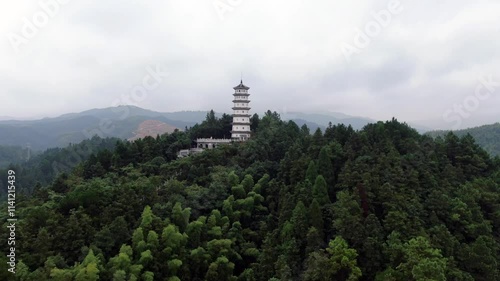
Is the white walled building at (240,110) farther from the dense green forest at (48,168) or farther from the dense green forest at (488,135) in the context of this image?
the dense green forest at (488,135)

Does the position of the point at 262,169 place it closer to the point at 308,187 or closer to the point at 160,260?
the point at 308,187

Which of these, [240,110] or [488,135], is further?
[488,135]

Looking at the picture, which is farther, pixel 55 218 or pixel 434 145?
pixel 434 145

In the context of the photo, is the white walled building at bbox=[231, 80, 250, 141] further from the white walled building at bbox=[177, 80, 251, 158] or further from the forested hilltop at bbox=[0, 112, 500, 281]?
the forested hilltop at bbox=[0, 112, 500, 281]

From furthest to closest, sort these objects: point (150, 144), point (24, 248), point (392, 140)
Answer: point (150, 144) < point (392, 140) < point (24, 248)

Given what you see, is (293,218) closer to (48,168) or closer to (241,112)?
(241,112)

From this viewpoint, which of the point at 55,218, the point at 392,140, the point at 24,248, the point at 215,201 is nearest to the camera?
the point at 24,248

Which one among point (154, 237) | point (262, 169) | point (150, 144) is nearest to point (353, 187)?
point (262, 169)

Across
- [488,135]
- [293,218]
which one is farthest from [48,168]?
[488,135]

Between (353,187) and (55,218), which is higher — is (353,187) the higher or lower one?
the higher one

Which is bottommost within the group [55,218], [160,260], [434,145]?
[160,260]
